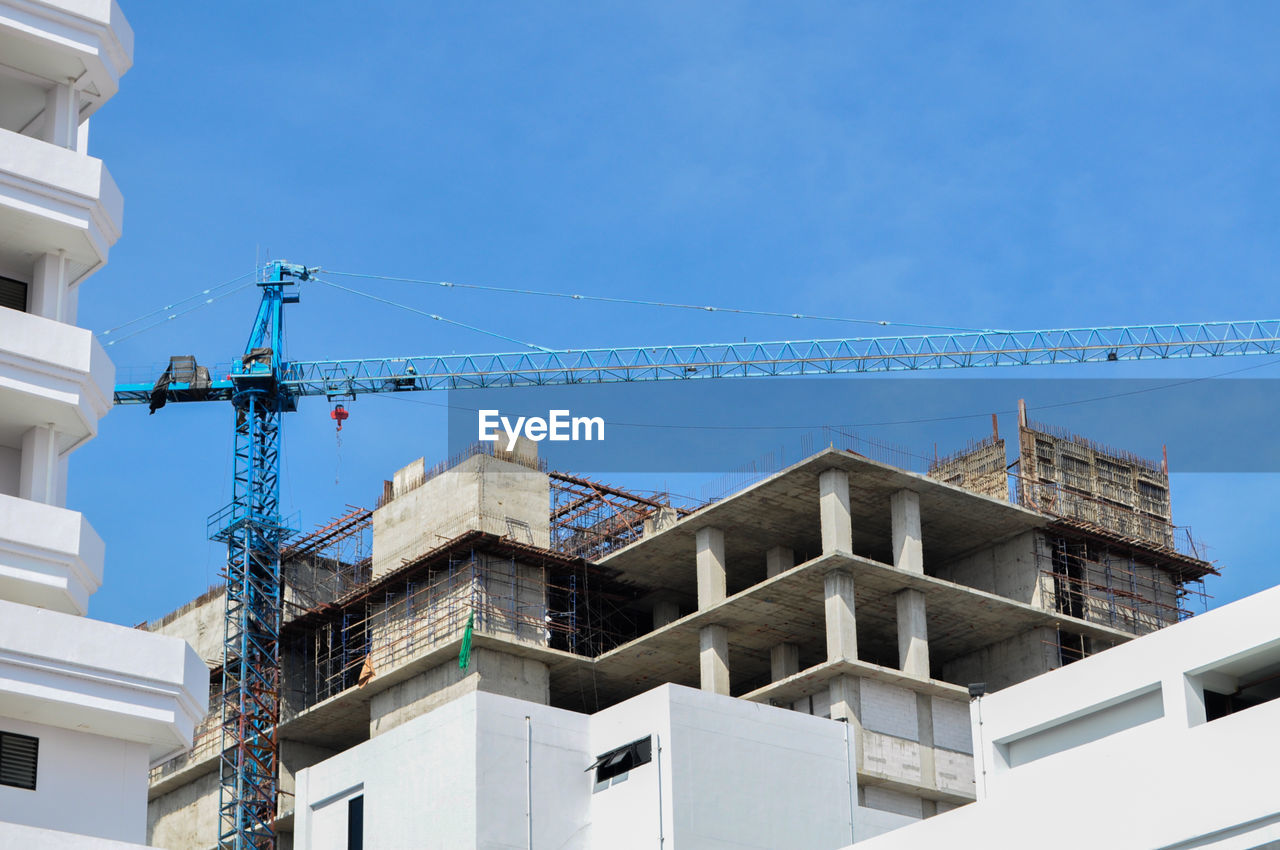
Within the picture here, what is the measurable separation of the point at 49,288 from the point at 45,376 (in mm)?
2787

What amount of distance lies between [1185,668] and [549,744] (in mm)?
25341

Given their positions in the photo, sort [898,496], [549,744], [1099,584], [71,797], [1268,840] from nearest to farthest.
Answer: [1268,840], [71,797], [549,744], [898,496], [1099,584]

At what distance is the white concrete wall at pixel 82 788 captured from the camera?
1512 inches

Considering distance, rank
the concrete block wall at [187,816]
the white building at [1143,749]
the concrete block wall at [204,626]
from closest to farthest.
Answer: the white building at [1143,749]
the concrete block wall at [187,816]
the concrete block wall at [204,626]

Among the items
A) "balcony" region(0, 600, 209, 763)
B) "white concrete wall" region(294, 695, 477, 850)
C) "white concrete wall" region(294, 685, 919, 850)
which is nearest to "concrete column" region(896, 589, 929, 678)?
"white concrete wall" region(294, 685, 919, 850)

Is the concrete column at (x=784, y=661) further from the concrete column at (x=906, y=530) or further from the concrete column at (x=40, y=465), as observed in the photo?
the concrete column at (x=40, y=465)

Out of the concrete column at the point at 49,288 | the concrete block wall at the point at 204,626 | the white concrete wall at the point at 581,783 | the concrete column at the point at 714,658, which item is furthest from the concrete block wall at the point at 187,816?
the concrete column at the point at 49,288

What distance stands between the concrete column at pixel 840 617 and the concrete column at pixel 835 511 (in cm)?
144

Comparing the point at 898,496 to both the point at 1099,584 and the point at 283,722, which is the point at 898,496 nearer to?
the point at 1099,584

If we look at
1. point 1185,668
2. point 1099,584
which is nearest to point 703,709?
point 1185,668

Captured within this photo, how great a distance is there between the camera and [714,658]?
91.3m

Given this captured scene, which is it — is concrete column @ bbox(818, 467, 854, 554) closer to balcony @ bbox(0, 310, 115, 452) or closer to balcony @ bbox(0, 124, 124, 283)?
balcony @ bbox(0, 124, 124, 283)

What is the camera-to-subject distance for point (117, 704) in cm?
3919

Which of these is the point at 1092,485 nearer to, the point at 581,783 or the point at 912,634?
the point at 912,634
